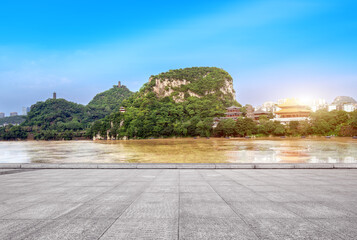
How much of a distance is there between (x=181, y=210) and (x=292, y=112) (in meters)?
68.2

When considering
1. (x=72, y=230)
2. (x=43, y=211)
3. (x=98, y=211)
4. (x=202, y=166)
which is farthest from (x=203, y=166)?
(x=72, y=230)

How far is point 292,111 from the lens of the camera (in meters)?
63.5

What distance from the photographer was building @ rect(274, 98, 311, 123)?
62.3 metres

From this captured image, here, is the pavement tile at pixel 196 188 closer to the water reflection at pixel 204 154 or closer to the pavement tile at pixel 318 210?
the pavement tile at pixel 318 210

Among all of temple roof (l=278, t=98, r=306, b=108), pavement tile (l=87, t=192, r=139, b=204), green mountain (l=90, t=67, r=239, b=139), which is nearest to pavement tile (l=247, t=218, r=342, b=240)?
pavement tile (l=87, t=192, r=139, b=204)

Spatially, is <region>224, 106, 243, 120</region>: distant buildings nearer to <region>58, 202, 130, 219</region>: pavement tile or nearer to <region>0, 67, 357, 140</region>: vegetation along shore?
<region>0, 67, 357, 140</region>: vegetation along shore

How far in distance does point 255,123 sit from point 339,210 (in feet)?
187

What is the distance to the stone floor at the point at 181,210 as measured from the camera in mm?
2932

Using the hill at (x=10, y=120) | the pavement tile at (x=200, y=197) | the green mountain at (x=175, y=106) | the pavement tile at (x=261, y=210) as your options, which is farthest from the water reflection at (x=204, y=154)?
the hill at (x=10, y=120)

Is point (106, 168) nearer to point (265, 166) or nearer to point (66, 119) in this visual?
point (265, 166)

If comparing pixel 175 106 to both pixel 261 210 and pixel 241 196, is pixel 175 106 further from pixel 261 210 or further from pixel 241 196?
pixel 261 210

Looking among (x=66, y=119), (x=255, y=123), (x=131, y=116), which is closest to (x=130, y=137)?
(x=131, y=116)

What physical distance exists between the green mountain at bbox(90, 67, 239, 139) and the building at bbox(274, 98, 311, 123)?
57.6 ft

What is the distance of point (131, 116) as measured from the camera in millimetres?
76375
